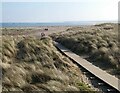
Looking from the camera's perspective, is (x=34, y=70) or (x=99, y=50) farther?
(x=99, y=50)

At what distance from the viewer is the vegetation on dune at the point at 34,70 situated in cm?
1201

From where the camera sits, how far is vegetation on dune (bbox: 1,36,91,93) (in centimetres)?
1201

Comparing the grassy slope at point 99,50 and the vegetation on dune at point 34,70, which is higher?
the vegetation on dune at point 34,70

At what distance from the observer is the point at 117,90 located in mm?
12414

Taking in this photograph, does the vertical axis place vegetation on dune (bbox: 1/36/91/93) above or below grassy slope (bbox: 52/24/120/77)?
above

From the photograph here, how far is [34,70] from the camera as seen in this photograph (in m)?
13.7

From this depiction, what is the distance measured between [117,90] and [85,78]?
113 inches

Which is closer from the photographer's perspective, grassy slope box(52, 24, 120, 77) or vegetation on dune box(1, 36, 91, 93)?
vegetation on dune box(1, 36, 91, 93)

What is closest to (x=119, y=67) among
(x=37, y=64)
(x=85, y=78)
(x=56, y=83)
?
(x=85, y=78)

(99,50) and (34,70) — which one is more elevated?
(34,70)

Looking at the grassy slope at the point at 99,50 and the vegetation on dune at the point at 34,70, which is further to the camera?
the grassy slope at the point at 99,50

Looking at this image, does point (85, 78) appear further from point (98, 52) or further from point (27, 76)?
point (98, 52)

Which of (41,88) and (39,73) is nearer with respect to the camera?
(41,88)

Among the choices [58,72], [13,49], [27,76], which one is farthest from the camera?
[13,49]
